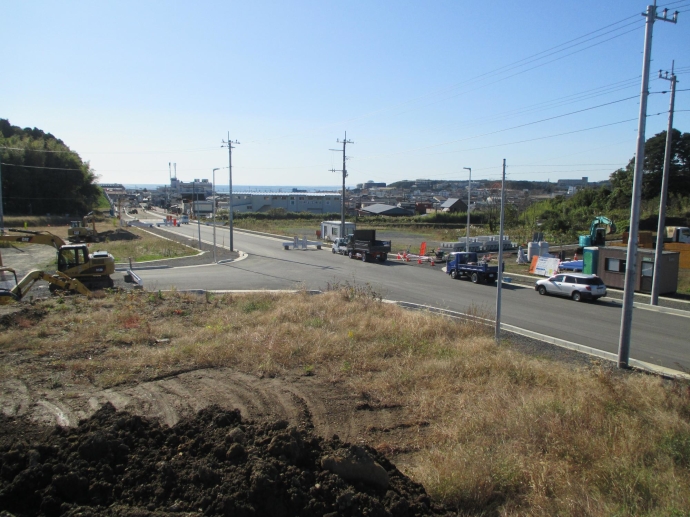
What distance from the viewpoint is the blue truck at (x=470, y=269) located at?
3062 cm

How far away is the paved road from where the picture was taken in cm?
1761

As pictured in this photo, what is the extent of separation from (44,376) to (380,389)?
7.25 m

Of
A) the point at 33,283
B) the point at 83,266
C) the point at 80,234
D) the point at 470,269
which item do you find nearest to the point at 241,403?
the point at 33,283

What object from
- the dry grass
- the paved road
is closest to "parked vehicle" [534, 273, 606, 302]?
the paved road

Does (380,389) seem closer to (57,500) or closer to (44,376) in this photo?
(57,500)

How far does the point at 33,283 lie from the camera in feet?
65.0

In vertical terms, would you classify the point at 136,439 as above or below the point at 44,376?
above

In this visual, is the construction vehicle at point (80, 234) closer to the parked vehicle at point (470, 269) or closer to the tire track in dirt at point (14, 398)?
the parked vehicle at point (470, 269)

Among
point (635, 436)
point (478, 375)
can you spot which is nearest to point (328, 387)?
point (478, 375)

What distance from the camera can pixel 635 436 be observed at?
7746 mm

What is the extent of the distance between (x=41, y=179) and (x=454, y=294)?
8055 cm

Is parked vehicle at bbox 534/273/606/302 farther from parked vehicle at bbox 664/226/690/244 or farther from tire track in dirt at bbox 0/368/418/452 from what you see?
parked vehicle at bbox 664/226/690/244

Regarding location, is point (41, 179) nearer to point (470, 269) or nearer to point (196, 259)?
point (196, 259)

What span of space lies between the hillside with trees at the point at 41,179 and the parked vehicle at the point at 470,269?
7405cm
